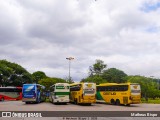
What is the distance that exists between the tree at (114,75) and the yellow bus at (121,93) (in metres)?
57.7

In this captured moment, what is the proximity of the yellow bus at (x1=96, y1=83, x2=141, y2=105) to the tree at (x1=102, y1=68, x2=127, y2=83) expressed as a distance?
2273 inches

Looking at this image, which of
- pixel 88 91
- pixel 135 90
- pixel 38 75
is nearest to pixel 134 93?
pixel 135 90

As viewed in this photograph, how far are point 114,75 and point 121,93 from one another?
228 ft

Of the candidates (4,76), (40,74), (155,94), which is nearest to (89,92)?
(155,94)

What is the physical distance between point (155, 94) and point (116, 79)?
29.1 meters

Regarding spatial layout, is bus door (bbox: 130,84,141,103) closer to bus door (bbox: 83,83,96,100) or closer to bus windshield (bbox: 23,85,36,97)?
bus door (bbox: 83,83,96,100)

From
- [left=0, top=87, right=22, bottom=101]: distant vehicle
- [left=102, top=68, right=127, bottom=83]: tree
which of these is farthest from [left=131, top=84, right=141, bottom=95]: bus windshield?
[left=102, top=68, right=127, bottom=83]: tree

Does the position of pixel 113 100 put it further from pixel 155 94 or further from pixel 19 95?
pixel 155 94

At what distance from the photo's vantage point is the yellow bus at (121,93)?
136 ft

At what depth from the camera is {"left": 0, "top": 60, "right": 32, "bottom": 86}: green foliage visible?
294ft

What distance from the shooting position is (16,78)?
9531cm

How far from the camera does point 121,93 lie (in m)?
42.9

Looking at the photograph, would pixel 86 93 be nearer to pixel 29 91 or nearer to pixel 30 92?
pixel 30 92

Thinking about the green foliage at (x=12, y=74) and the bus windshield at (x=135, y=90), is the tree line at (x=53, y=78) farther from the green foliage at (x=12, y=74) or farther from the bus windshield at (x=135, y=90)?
the bus windshield at (x=135, y=90)
